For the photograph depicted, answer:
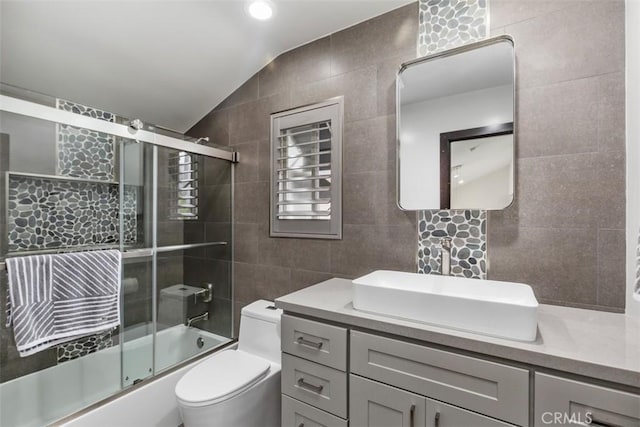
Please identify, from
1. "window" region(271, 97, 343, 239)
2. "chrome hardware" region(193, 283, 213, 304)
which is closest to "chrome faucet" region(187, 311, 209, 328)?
"chrome hardware" region(193, 283, 213, 304)

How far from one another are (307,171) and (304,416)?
4.51 feet

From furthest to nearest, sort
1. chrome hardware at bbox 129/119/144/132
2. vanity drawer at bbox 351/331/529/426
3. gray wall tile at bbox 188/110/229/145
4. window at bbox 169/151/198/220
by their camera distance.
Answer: gray wall tile at bbox 188/110/229/145 → window at bbox 169/151/198/220 → chrome hardware at bbox 129/119/144/132 → vanity drawer at bbox 351/331/529/426

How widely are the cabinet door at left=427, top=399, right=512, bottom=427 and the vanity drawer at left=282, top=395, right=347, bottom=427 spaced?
369 millimetres

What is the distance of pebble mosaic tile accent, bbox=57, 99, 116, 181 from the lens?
1562mm

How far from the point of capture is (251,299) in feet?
7.14

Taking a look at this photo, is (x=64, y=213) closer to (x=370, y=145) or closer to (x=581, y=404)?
(x=370, y=145)

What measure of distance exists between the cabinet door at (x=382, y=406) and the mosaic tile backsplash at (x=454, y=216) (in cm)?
67

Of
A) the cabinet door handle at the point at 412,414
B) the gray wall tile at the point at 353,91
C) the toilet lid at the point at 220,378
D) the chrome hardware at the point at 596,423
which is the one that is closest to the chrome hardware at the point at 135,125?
the gray wall tile at the point at 353,91

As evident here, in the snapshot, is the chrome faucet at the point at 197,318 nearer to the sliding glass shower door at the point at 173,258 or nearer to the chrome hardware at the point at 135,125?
the sliding glass shower door at the point at 173,258

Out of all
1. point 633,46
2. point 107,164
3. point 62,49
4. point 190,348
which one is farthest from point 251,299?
point 633,46

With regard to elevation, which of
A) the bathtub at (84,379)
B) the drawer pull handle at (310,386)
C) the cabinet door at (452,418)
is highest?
the cabinet door at (452,418)

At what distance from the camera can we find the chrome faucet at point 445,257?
57.0 inches

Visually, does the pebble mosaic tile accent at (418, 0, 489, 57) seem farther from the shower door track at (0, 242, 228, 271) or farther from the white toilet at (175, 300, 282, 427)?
the shower door track at (0, 242, 228, 271)

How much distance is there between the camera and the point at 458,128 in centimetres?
145
